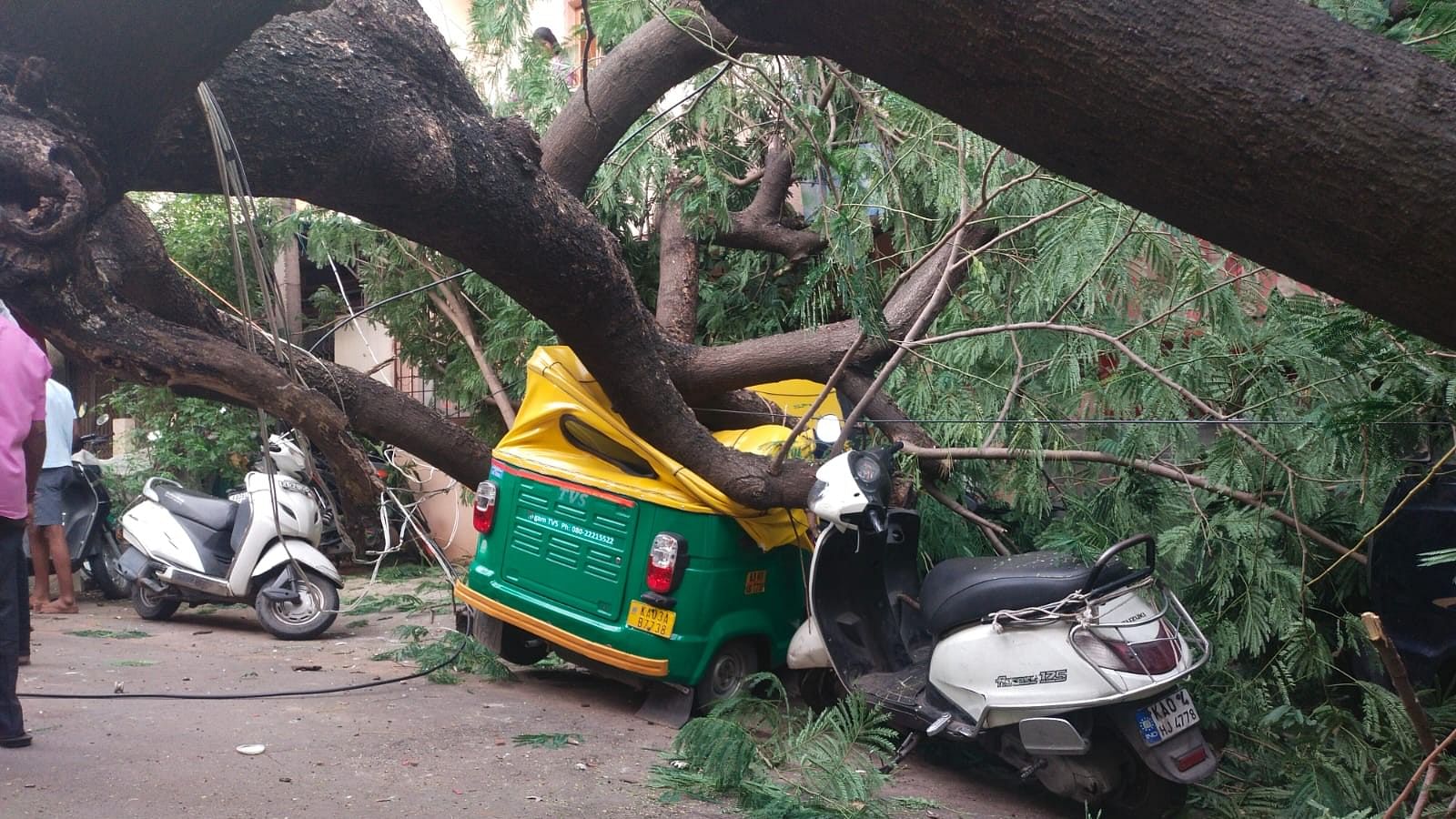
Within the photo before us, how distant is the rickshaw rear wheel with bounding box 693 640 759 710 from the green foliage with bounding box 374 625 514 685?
4.62ft

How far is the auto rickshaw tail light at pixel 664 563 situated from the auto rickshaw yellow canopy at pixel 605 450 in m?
0.18

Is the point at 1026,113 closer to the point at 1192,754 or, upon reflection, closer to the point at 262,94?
the point at 262,94

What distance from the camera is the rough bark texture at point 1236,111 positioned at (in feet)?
6.50

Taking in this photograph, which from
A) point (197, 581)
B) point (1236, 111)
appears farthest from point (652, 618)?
point (1236, 111)

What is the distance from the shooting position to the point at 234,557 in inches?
314

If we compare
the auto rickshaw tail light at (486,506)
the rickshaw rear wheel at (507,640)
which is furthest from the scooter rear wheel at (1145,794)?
the auto rickshaw tail light at (486,506)

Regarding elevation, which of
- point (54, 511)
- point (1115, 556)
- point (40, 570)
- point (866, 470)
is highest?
point (866, 470)

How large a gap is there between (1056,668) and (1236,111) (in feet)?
9.39

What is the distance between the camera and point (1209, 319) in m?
4.99

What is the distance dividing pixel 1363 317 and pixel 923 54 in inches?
97.7

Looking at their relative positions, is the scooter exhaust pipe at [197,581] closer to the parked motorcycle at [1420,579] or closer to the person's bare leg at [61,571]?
the person's bare leg at [61,571]

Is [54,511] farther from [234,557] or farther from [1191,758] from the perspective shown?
[1191,758]

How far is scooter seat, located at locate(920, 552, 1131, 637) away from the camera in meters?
Result: 4.56

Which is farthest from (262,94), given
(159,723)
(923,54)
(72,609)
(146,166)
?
(72,609)
